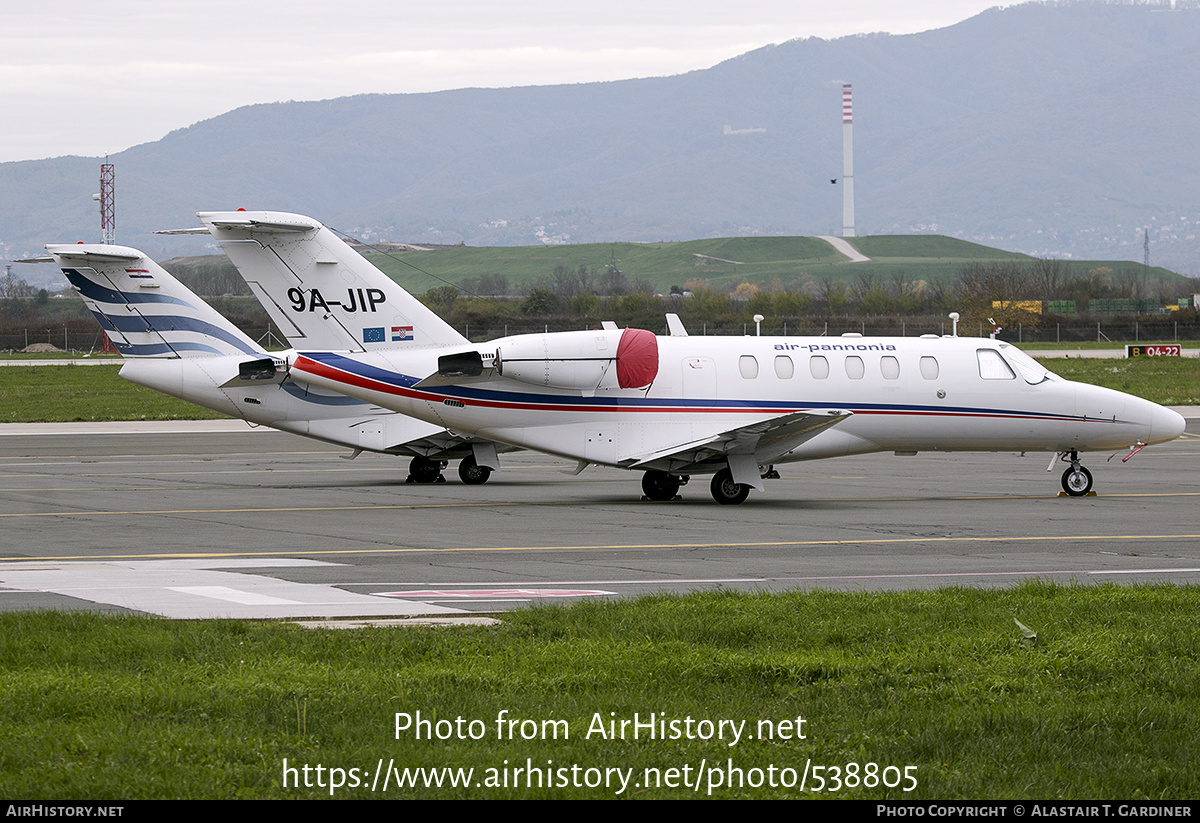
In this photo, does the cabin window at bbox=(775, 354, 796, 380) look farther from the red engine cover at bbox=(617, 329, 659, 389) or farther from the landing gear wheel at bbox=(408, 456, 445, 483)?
the landing gear wheel at bbox=(408, 456, 445, 483)

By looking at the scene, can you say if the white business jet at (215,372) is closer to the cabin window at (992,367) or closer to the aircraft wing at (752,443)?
the aircraft wing at (752,443)

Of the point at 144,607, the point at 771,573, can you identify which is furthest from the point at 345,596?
the point at 771,573

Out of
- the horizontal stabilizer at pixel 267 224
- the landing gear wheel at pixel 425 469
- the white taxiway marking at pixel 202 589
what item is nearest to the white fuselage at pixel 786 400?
the horizontal stabilizer at pixel 267 224

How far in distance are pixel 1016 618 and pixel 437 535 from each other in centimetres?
913

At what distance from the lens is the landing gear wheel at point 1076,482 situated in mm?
24203

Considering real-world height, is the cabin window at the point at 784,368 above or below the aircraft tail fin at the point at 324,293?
below

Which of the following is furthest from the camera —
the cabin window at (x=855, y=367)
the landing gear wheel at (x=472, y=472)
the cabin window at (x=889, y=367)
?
the landing gear wheel at (x=472, y=472)

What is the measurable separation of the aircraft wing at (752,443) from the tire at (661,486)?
444mm

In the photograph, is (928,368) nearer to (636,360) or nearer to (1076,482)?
(1076,482)

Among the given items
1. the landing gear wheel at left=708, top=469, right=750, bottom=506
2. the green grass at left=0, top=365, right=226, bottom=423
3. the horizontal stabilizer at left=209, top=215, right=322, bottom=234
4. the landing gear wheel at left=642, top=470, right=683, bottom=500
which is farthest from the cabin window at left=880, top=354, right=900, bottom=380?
the green grass at left=0, top=365, right=226, bottom=423

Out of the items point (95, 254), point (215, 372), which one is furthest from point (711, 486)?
point (95, 254)

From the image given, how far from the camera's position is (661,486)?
23.3 m

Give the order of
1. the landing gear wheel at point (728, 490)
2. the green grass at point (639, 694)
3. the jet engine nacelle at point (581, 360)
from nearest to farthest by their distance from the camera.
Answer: the green grass at point (639, 694), the jet engine nacelle at point (581, 360), the landing gear wheel at point (728, 490)

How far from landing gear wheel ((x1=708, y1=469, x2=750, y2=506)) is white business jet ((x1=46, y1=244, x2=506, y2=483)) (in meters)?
5.10
